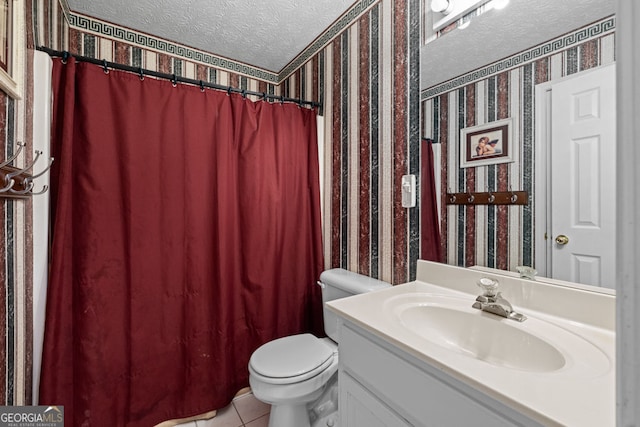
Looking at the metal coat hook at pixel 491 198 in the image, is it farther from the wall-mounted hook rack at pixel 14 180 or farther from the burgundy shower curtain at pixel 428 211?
the wall-mounted hook rack at pixel 14 180

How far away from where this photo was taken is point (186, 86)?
1529 mm

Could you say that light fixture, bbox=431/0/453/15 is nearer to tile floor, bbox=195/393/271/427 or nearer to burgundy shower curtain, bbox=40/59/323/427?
burgundy shower curtain, bbox=40/59/323/427

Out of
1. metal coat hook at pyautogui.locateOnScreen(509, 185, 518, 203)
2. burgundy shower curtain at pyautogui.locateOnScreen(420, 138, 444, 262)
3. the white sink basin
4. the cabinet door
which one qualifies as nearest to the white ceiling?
burgundy shower curtain at pyautogui.locateOnScreen(420, 138, 444, 262)

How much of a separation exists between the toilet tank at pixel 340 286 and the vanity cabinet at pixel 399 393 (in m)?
0.44

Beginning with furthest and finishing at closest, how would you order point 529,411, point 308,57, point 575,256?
point 308,57 → point 575,256 → point 529,411

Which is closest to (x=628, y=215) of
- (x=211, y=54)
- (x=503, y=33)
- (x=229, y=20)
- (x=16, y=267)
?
(x=503, y=33)

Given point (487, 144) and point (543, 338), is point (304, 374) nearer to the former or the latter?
point (543, 338)

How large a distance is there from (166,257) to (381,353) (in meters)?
1.20

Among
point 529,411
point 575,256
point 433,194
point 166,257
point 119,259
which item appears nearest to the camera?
point 529,411

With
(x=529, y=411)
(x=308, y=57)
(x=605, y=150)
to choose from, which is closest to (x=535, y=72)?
(x=605, y=150)

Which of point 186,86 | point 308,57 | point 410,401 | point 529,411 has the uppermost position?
point 308,57

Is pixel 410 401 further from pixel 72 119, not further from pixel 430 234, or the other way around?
pixel 72 119

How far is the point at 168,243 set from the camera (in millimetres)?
1481

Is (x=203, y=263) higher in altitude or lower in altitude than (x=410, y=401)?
higher
